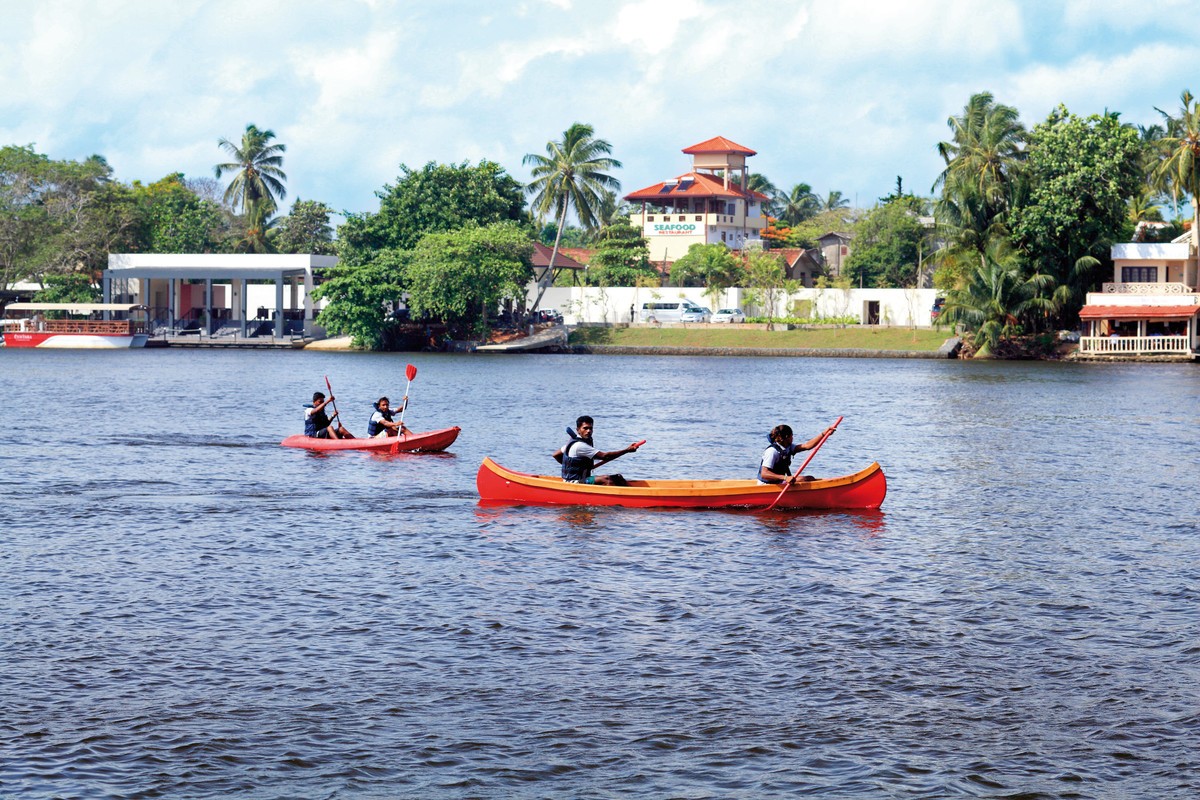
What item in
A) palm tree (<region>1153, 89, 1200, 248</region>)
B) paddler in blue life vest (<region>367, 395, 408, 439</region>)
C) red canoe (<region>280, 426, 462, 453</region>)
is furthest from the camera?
palm tree (<region>1153, 89, 1200, 248</region>)

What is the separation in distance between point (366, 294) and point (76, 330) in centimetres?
2232

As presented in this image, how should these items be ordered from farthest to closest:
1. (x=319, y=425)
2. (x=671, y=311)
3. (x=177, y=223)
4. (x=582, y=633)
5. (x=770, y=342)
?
(x=177, y=223), (x=671, y=311), (x=770, y=342), (x=319, y=425), (x=582, y=633)

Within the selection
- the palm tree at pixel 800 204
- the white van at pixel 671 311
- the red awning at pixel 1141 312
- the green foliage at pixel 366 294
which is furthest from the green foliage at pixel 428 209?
the palm tree at pixel 800 204

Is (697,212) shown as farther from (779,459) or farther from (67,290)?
(779,459)

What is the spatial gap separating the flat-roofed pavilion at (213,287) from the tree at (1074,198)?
151 feet

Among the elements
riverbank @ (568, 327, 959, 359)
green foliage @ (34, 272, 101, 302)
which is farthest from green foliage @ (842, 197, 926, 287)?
green foliage @ (34, 272, 101, 302)

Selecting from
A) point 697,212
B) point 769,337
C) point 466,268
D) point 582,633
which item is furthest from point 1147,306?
point 582,633

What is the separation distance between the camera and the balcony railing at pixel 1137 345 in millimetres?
75625

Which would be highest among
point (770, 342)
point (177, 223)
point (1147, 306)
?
point (177, 223)

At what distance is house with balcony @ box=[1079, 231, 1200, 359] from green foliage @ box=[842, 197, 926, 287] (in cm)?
1911

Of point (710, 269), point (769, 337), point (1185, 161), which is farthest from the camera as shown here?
point (710, 269)

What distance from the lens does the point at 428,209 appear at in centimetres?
9031

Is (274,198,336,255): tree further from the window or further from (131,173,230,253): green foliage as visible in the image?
the window

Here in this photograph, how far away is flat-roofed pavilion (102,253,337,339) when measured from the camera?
3659 inches
